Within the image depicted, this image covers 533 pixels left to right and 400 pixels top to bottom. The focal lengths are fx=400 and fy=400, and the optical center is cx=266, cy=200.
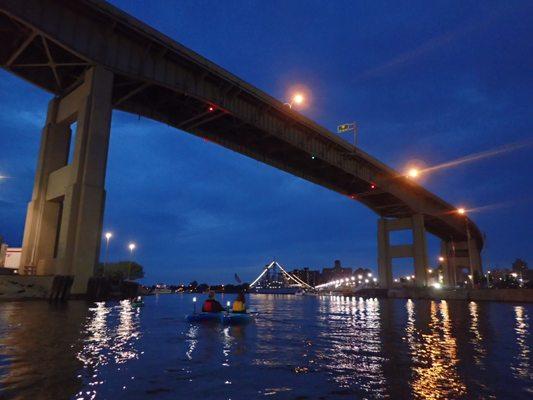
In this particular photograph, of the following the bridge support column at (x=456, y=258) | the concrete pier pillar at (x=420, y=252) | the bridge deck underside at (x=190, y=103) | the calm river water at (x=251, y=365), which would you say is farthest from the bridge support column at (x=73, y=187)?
the bridge support column at (x=456, y=258)

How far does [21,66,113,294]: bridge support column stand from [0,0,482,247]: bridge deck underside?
253 centimetres

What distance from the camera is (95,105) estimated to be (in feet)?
106

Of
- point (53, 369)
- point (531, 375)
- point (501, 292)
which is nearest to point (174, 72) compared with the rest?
point (53, 369)

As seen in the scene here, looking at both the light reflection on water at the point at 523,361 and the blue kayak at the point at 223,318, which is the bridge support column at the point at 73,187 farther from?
the light reflection on water at the point at 523,361

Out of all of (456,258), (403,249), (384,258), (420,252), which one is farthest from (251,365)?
(456,258)

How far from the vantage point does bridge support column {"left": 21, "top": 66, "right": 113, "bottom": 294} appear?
2966 centimetres

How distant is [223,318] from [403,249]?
Answer: 233 ft

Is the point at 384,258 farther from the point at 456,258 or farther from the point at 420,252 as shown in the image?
the point at 456,258

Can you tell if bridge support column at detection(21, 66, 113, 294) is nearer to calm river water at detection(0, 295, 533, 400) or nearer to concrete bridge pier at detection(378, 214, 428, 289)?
calm river water at detection(0, 295, 533, 400)

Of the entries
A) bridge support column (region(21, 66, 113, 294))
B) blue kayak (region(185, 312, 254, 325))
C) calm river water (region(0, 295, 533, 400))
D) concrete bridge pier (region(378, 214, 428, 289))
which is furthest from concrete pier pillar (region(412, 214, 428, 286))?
calm river water (region(0, 295, 533, 400))

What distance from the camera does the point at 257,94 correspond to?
4331 cm

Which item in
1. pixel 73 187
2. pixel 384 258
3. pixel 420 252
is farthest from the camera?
pixel 384 258

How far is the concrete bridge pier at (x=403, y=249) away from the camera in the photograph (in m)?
77.5

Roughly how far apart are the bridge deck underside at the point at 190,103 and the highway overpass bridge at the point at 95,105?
116 millimetres
